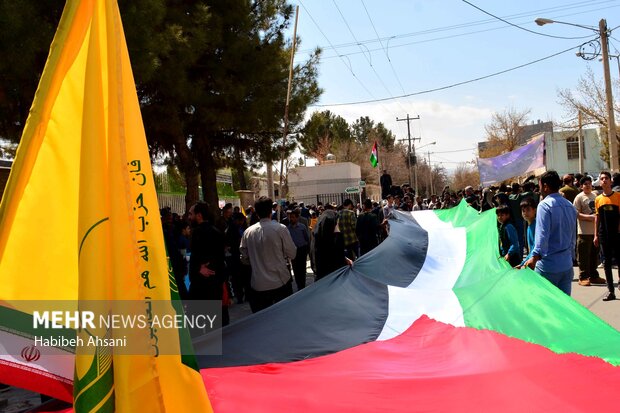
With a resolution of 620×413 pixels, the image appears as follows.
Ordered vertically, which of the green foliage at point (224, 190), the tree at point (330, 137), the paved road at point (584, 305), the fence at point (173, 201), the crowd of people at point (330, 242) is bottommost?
the paved road at point (584, 305)

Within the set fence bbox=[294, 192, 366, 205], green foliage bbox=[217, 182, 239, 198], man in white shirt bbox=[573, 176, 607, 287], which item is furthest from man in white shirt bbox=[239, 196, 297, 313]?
fence bbox=[294, 192, 366, 205]

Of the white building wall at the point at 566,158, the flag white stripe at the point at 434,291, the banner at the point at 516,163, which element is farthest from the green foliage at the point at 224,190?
the white building wall at the point at 566,158

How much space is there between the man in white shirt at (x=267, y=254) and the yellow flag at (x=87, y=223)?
13.7 feet

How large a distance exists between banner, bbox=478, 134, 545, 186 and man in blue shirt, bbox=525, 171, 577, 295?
12929 mm

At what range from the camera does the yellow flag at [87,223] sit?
7.97ft

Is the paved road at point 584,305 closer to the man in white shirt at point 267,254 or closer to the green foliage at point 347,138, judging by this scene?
the man in white shirt at point 267,254

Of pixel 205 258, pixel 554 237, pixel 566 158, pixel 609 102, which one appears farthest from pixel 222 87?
pixel 566 158

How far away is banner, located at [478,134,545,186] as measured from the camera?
1898 centimetres

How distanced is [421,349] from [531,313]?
1.00m

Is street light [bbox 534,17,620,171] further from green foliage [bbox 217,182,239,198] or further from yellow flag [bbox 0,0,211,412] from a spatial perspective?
yellow flag [bbox 0,0,211,412]

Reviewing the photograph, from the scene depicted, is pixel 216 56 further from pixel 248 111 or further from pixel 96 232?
pixel 96 232

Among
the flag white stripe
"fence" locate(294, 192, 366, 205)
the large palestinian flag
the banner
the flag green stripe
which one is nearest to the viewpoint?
the large palestinian flag

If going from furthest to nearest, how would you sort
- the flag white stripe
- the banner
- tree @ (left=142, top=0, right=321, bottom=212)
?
1. the banner
2. tree @ (left=142, top=0, right=321, bottom=212)
3. the flag white stripe

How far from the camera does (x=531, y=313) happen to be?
4938 mm
